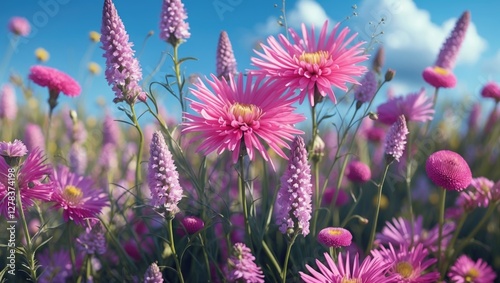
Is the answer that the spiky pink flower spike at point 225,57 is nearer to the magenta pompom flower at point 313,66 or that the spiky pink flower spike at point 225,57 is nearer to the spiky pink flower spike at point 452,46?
the magenta pompom flower at point 313,66

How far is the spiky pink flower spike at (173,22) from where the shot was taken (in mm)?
1048

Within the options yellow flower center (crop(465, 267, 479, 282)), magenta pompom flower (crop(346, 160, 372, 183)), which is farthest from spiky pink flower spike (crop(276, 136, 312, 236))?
yellow flower center (crop(465, 267, 479, 282))

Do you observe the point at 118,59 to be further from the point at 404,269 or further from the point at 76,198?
the point at 404,269

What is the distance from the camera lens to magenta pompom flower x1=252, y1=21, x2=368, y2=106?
92cm

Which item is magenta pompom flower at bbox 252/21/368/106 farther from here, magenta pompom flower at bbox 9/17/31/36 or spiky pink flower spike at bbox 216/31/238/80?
magenta pompom flower at bbox 9/17/31/36

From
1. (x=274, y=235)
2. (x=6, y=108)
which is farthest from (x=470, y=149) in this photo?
(x=6, y=108)

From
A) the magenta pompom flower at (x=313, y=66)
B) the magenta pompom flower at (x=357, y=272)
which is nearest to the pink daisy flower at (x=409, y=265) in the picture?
the magenta pompom flower at (x=357, y=272)

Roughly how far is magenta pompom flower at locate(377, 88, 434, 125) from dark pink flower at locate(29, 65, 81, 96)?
82 centimetres

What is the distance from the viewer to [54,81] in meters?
1.28

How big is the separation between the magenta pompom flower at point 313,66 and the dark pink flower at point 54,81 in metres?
0.57

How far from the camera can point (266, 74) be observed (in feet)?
3.06

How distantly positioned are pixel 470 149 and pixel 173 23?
84.4 inches

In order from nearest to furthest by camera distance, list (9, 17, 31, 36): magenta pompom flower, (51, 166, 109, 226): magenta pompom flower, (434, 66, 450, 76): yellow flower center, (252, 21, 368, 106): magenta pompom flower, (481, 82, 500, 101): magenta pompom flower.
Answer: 1. (252, 21, 368, 106): magenta pompom flower
2. (51, 166, 109, 226): magenta pompom flower
3. (434, 66, 450, 76): yellow flower center
4. (481, 82, 500, 101): magenta pompom flower
5. (9, 17, 31, 36): magenta pompom flower

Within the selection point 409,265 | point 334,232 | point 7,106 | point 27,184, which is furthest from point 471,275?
point 7,106
